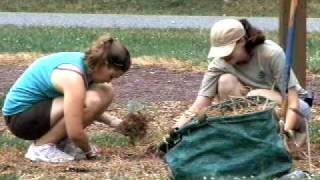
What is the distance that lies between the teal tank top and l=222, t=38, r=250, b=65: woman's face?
82 cm

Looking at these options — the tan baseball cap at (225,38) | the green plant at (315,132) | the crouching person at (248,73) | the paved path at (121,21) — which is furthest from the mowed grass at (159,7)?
the tan baseball cap at (225,38)

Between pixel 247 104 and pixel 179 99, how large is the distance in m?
3.14

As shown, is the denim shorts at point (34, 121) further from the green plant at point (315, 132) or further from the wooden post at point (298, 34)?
the wooden post at point (298, 34)

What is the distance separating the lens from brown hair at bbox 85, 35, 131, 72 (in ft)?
17.0

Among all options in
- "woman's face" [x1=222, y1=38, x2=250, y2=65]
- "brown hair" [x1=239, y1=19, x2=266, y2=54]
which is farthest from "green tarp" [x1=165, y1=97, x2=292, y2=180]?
"brown hair" [x1=239, y1=19, x2=266, y2=54]

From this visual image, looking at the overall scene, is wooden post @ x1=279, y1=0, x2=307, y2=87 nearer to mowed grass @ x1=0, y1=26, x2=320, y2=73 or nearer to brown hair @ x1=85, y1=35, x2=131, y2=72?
brown hair @ x1=85, y1=35, x2=131, y2=72

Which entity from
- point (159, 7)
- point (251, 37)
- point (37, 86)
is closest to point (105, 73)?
point (37, 86)

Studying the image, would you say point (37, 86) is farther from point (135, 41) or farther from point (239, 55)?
point (135, 41)

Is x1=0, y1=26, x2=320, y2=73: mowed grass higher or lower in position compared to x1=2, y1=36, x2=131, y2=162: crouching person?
lower

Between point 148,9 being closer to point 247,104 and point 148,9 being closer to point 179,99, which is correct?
point 179,99

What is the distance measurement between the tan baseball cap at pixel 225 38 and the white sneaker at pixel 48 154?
1026mm

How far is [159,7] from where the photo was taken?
21.1m

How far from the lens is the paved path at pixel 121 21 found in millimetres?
16891

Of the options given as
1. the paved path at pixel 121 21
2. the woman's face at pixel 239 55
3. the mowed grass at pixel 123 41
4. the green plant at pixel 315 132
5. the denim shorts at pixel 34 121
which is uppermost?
the woman's face at pixel 239 55
